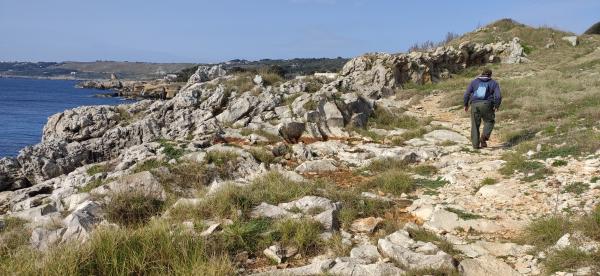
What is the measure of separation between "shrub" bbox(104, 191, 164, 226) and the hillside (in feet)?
0.09

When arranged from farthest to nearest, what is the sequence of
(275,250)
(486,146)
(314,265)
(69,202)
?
1. (486,146)
2. (69,202)
3. (275,250)
4. (314,265)

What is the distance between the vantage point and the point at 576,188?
305 inches

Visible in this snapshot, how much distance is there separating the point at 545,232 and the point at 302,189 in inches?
143

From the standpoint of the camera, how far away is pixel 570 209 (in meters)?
7.02

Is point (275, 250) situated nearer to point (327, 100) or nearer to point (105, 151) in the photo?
point (327, 100)

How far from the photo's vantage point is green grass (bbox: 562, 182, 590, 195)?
764 cm

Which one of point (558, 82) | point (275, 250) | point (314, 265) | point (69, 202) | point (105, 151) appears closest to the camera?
point (314, 265)

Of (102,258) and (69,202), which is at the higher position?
(102,258)

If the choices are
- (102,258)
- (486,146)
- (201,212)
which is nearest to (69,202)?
(201,212)

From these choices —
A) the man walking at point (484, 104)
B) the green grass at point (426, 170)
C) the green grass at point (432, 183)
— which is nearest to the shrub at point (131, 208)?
the green grass at point (432, 183)

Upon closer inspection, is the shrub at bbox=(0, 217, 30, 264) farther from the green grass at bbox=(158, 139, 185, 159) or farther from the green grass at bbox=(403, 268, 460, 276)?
the green grass at bbox=(403, 268, 460, 276)

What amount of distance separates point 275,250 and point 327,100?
9975 mm

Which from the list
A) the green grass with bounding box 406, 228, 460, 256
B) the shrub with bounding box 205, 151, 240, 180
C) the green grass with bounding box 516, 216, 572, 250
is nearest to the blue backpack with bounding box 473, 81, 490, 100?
the shrub with bounding box 205, 151, 240, 180

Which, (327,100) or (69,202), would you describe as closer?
(69,202)
